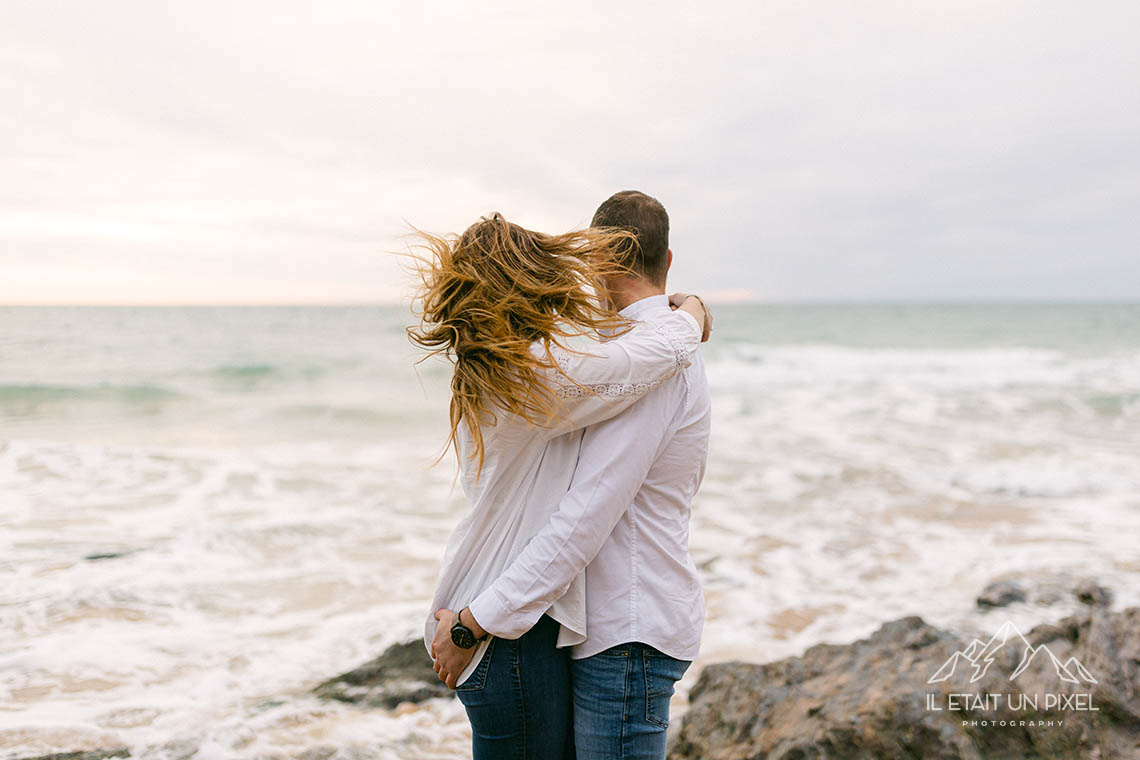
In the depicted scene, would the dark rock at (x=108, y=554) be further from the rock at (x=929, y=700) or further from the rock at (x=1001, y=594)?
the rock at (x=1001, y=594)

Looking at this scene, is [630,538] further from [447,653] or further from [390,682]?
[390,682]

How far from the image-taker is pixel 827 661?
12.1ft

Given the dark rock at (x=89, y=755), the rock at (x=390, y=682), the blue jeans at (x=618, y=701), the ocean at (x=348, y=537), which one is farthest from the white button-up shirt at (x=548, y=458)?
the dark rock at (x=89, y=755)

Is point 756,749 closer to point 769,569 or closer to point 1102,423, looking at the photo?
point 769,569

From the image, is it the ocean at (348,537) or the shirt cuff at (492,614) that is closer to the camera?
the shirt cuff at (492,614)

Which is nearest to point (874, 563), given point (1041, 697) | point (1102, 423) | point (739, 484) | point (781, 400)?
point (739, 484)

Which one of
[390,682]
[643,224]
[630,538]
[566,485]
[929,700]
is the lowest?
[390,682]

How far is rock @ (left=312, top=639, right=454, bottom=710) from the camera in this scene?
437 cm

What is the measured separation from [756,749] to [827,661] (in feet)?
2.43

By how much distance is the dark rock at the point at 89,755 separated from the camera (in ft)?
12.3

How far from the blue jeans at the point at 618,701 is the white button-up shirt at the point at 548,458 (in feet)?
0.34

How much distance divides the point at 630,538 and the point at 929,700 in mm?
1772

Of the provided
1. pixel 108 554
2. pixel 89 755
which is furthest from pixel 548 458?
pixel 108 554

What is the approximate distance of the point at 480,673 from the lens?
187 centimetres
